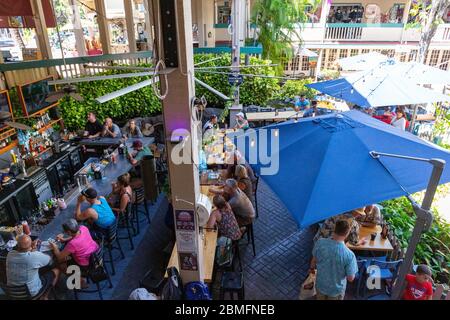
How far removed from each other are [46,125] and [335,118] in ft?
26.1

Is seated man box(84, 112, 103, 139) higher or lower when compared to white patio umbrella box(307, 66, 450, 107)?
lower

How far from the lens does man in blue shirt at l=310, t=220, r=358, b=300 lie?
406cm

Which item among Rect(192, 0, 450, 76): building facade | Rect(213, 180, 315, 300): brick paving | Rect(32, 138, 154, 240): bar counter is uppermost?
Rect(192, 0, 450, 76): building facade

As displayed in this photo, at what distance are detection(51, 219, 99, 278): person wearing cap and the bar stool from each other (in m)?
2.13

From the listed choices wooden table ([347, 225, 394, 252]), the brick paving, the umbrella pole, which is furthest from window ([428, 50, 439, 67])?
the umbrella pole

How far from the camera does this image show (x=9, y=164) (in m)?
8.02

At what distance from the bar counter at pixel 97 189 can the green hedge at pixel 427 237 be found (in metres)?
5.77

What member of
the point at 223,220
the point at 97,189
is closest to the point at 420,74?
the point at 223,220

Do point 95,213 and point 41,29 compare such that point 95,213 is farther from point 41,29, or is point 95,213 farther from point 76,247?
point 41,29

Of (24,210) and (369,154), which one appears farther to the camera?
(24,210)

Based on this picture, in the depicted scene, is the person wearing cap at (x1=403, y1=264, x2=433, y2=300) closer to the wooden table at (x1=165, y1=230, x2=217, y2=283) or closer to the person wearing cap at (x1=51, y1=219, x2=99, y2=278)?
the wooden table at (x1=165, y1=230, x2=217, y2=283)

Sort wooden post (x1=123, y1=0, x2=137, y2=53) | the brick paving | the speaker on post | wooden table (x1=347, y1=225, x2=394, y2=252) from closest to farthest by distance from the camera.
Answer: wooden table (x1=347, y1=225, x2=394, y2=252)
the brick paving
the speaker on post
wooden post (x1=123, y1=0, x2=137, y2=53)
